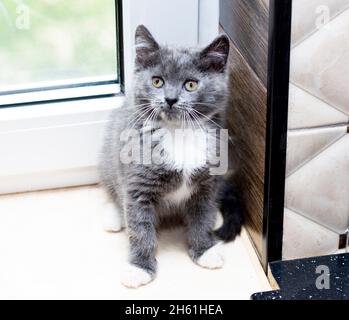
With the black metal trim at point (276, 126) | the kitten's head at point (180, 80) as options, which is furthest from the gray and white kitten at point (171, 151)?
the black metal trim at point (276, 126)

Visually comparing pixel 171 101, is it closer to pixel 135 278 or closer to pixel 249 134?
pixel 249 134

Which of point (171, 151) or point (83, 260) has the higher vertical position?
point (171, 151)

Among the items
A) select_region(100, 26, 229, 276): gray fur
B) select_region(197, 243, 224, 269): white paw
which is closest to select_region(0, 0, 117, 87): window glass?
select_region(100, 26, 229, 276): gray fur

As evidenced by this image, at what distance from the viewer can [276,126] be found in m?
1.02

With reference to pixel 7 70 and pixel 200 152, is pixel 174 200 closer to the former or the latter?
pixel 200 152

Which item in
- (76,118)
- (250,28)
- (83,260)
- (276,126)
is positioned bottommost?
(83,260)

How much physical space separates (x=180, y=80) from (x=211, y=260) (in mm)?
332

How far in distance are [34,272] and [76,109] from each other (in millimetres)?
364

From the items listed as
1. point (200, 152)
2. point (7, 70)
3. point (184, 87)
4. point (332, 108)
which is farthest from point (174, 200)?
point (7, 70)

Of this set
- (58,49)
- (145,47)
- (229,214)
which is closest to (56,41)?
(58,49)

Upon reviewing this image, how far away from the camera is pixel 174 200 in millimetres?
1199

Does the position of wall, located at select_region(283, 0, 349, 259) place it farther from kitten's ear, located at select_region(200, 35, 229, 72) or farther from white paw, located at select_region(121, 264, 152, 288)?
white paw, located at select_region(121, 264, 152, 288)

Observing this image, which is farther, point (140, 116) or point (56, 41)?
point (56, 41)

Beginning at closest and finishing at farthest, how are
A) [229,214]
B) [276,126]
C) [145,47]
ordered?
1. [276,126]
2. [145,47]
3. [229,214]
